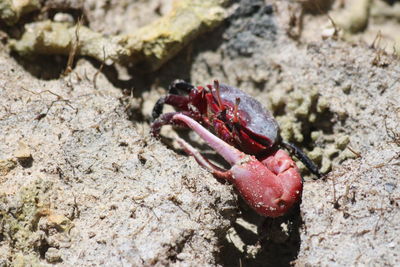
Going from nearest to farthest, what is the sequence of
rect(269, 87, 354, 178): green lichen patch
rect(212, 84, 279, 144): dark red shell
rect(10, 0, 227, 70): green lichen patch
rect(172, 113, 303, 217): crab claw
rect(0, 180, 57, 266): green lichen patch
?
rect(0, 180, 57, 266): green lichen patch < rect(172, 113, 303, 217): crab claw < rect(212, 84, 279, 144): dark red shell < rect(269, 87, 354, 178): green lichen patch < rect(10, 0, 227, 70): green lichen patch

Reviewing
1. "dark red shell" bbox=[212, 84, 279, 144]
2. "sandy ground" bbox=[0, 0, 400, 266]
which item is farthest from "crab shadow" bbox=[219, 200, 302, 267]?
"dark red shell" bbox=[212, 84, 279, 144]

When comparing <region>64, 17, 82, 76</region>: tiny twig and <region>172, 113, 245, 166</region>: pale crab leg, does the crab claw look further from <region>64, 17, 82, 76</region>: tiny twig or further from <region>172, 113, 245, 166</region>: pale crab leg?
<region>64, 17, 82, 76</region>: tiny twig

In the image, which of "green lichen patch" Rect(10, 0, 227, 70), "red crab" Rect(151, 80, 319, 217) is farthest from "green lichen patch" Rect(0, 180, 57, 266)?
"green lichen patch" Rect(10, 0, 227, 70)

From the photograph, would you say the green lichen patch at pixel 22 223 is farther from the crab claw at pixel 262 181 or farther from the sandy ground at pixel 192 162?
the crab claw at pixel 262 181

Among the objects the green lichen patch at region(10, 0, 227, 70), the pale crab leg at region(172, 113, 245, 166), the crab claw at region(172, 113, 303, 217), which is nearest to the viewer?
the crab claw at region(172, 113, 303, 217)

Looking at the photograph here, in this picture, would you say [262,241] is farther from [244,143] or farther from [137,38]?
[137,38]

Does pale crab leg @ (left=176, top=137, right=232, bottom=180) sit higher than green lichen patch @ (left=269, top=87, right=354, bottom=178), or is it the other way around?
green lichen patch @ (left=269, top=87, right=354, bottom=178)

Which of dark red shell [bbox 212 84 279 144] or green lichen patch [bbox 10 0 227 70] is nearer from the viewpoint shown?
dark red shell [bbox 212 84 279 144]

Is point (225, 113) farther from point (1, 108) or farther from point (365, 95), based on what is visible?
point (1, 108)
